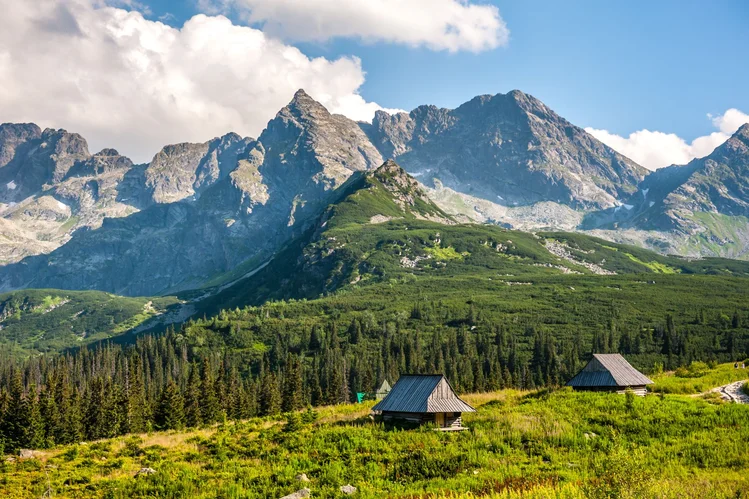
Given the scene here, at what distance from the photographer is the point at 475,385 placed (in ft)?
444

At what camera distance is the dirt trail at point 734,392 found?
4278cm

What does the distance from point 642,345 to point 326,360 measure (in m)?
104

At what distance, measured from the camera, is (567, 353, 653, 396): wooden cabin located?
51.8 meters

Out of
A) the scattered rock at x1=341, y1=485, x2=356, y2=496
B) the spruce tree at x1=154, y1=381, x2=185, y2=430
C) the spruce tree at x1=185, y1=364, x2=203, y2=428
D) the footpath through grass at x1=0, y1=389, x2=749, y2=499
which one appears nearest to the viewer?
the footpath through grass at x1=0, y1=389, x2=749, y2=499

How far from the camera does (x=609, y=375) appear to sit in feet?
174

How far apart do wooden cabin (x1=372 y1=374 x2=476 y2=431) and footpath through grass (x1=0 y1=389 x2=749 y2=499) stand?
4.98ft

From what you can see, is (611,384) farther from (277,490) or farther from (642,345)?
(642,345)

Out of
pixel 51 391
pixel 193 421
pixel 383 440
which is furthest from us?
pixel 51 391

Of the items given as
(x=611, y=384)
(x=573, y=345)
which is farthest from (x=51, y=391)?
(x=573, y=345)

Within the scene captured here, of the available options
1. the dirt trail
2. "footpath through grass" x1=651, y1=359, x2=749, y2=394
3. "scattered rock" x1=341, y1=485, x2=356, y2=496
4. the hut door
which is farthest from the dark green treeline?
the dirt trail

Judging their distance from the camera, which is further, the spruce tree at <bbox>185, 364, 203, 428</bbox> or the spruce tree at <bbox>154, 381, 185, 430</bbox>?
the spruce tree at <bbox>185, 364, 203, 428</bbox>

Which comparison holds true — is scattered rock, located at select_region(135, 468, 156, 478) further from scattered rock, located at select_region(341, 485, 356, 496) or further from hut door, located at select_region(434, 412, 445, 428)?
hut door, located at select_region(434, 412, 445, 428)

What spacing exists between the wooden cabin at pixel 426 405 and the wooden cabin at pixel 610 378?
1447 centimetres

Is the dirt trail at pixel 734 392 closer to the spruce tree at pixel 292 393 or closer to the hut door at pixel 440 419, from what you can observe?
the hut door at pixel 440 419
